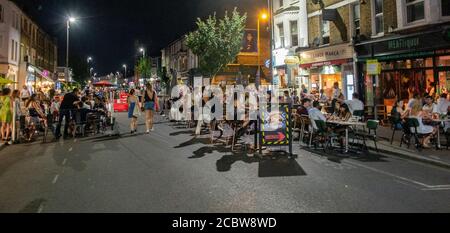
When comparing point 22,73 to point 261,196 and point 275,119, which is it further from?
point 261,196

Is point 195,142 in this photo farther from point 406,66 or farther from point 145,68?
point 145,68

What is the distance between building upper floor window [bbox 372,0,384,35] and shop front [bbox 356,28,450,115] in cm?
89

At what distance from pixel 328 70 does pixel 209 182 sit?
671 inches

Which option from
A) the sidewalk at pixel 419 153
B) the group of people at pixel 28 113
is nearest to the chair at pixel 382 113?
the sidewalk at pixel 419 153

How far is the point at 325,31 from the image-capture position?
22.7 m

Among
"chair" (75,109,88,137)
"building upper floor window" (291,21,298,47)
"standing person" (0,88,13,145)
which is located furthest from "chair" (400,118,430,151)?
"building upper floor window" (291,21,298,47)

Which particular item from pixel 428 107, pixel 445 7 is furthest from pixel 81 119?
pixel 445 7

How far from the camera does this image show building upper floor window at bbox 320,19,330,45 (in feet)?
73.6

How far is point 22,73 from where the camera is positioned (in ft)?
122

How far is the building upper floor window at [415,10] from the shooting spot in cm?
1602

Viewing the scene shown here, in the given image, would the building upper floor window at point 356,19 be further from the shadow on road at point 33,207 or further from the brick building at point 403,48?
the shadow on road at point 33,207
